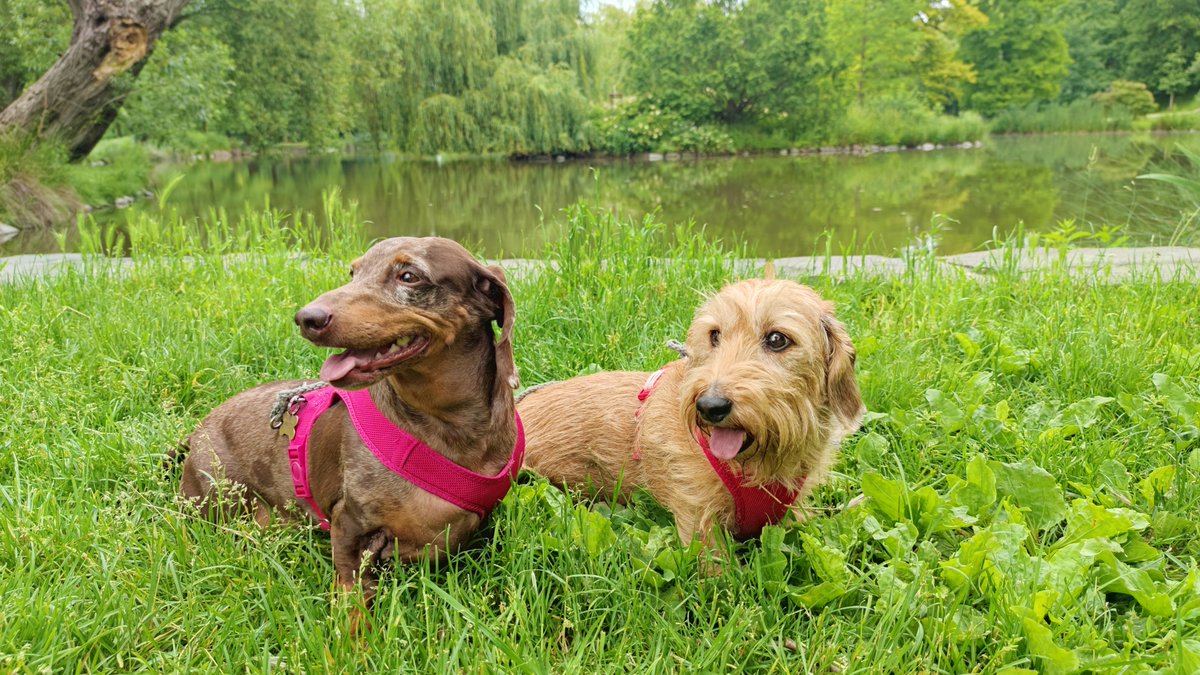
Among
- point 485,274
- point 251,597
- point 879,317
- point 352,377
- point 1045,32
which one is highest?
point 1045,32

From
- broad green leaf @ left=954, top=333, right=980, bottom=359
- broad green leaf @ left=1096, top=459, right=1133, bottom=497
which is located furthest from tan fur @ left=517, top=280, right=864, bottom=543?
broad green leaf @ left=954, top=333, right=980, bottom=359

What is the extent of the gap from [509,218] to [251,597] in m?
12.0

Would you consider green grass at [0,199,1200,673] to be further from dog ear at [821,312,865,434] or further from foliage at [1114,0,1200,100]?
foliage at [1114,0,1200,100]

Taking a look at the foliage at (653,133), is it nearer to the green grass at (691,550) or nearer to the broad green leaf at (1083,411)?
the green grass at (691,550)

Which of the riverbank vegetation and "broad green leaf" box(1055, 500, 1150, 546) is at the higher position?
the riverbank vegetation

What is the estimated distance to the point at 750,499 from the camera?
8.60 feet

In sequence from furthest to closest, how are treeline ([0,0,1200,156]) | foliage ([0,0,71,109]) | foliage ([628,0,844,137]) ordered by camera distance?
foliage ([628,0,844,137]) < treeline ([0,0,1200,156]) < foliage ([0,0,71,109])

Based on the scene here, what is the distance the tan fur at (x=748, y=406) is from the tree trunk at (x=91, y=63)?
11452 millimetres

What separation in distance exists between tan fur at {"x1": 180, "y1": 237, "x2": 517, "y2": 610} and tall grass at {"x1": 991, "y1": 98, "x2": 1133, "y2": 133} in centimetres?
4947

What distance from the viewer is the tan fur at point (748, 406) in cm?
237

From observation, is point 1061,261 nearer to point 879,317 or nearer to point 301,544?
point 879,317

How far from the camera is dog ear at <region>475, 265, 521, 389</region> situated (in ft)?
8.22

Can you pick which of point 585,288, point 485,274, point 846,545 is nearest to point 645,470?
point 846,545

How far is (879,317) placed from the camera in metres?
4.68
